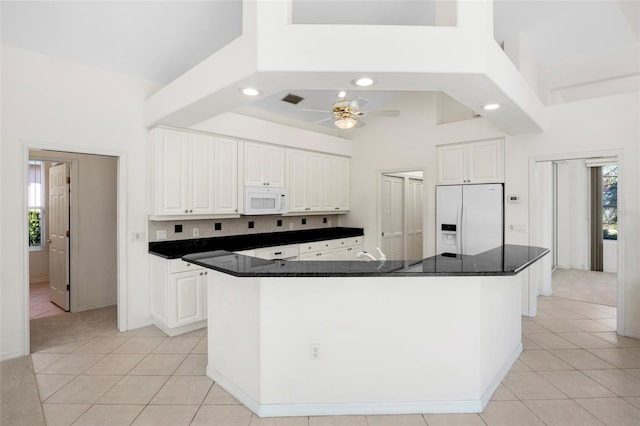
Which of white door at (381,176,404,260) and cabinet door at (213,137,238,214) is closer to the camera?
cabinet door at (213,137,238,214)

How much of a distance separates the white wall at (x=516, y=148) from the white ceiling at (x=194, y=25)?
0.90 m

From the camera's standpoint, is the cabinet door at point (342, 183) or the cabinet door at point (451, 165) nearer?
the cabinet door at point (451, 165)

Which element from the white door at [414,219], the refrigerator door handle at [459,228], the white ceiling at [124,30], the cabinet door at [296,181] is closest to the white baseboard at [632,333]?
the refrigerator door handle at [459,228]

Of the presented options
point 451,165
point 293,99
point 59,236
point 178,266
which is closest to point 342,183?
point 293,99

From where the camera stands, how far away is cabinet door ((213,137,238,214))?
13.9 ft

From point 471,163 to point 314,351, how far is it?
144 inches

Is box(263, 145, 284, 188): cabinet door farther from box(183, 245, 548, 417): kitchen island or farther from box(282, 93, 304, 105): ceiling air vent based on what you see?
box(183, 245, 548, 417): kitchen island

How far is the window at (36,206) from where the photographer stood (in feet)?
19.7

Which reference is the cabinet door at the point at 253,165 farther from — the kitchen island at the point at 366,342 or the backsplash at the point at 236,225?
the kitchen island at the point at 366,342

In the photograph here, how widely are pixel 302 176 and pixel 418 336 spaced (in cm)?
353

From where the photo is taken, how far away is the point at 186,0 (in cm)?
305

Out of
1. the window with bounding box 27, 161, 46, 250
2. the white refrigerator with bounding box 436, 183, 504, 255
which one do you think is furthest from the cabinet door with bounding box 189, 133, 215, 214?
the window with bounding box 27, 161, 46, 250

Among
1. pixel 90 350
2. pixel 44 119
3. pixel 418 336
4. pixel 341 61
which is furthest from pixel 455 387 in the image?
pixel 44 119

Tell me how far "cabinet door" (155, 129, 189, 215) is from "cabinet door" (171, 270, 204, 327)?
30.0 inches
